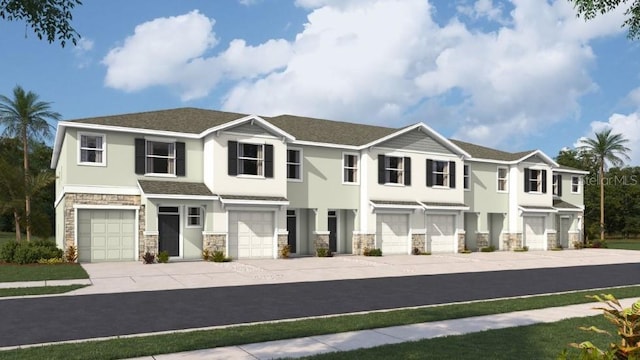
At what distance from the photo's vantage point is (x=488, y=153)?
127ft

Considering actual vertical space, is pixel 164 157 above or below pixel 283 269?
→ above

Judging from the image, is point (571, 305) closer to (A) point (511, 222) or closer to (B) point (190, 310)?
(B) point (190, 310)

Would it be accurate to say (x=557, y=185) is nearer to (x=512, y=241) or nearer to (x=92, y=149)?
(x=512, y=241)

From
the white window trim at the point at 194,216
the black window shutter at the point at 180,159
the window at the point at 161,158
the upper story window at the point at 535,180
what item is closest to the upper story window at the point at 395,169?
the white window trim at the point at 194,216

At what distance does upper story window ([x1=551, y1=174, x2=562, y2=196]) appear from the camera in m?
42.0

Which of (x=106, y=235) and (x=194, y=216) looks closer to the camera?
(x=106, y=235)

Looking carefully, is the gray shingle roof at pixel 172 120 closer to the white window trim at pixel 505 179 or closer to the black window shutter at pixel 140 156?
the black window shutter at pixel 140 156

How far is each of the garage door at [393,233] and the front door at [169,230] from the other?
1136 cm

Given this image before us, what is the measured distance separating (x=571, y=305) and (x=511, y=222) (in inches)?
988

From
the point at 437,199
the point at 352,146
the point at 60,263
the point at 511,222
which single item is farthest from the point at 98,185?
the point at 511,222

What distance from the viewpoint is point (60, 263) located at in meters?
22.9

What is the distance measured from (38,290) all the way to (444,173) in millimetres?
24627

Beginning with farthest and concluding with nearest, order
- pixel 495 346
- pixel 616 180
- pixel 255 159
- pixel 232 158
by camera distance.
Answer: pixel 616 180 → pixel 255 159 → pixel 232 158 → pixel 495 346

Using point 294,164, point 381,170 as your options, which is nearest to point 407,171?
point 381,170
